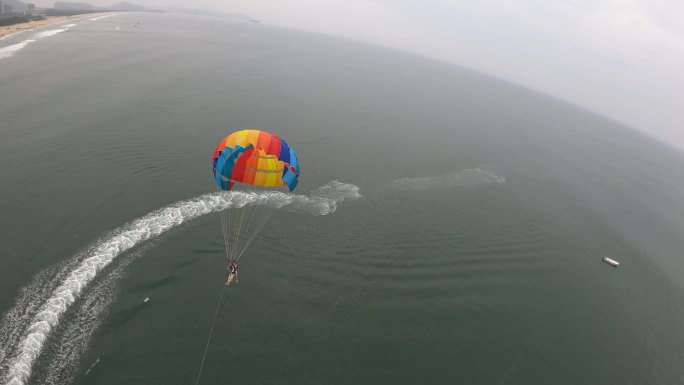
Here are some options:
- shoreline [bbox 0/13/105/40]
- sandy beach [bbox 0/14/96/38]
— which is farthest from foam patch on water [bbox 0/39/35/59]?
sandy beach [bbox 0/14/96/38]

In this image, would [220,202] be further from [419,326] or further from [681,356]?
[681,356]

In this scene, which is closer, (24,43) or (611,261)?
(611,261)

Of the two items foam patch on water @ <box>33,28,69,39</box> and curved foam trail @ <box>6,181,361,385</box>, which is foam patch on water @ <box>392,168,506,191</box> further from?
foam patch on water @ <box>33,28,69,39</box>

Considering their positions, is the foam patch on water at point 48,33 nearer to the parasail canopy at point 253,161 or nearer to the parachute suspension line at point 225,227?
the parachute suspension line at point 225,227

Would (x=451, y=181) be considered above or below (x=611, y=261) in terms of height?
above

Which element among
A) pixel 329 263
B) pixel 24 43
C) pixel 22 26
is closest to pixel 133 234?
pixel 329 263

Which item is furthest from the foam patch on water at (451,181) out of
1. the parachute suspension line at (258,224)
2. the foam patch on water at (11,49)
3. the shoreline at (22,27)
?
the shoreline at (22,27)

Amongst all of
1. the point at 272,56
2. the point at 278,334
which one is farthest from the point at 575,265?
the point at 272,56

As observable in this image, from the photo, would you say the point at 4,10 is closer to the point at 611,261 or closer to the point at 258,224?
the point at 258,224
